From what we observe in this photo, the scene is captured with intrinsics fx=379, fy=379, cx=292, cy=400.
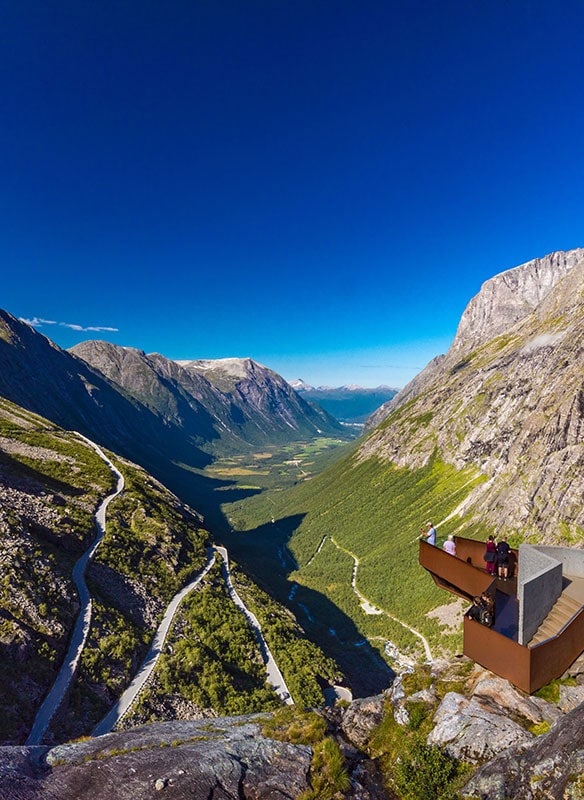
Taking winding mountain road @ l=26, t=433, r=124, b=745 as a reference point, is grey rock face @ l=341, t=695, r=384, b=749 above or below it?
above

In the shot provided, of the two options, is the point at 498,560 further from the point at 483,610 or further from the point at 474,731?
the point at 474,731

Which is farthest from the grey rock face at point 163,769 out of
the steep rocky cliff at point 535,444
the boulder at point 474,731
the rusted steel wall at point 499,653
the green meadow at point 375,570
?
the steep rocky cliff at point 535,444

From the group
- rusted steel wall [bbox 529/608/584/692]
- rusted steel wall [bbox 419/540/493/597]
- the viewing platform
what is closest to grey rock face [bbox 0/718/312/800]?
the viewing platform

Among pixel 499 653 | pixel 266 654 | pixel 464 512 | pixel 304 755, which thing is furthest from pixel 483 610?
pixel 464 512

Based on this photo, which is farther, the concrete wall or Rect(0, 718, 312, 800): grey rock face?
the concrete wall

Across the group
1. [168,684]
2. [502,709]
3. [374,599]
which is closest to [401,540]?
[374,599]

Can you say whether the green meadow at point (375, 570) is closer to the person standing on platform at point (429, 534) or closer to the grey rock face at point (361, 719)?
the grey rock face at point (361, 719)

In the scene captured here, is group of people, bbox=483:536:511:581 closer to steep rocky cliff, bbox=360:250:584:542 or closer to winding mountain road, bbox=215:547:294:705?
winding mountain road, bbox=215:547:294:705
